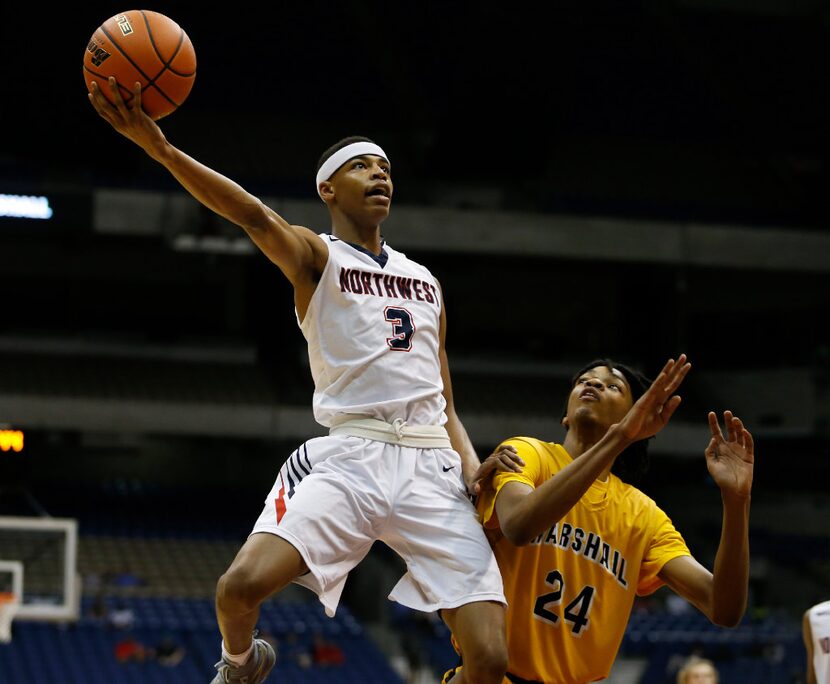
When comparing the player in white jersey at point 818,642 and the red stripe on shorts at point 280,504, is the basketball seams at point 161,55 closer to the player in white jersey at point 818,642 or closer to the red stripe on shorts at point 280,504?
the red stripe on shorts at point 280,504

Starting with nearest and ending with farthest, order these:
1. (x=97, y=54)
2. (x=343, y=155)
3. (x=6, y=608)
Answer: (x=97, y=54), (x=343, y=155), (x=6, y=608)

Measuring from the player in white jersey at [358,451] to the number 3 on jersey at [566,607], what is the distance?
0.94ft

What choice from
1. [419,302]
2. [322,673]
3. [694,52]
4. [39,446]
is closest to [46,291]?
[39,446]

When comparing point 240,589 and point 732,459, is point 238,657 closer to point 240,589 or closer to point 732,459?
point 240,589

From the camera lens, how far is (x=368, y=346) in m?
4.87

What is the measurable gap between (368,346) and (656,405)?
3.99 feet

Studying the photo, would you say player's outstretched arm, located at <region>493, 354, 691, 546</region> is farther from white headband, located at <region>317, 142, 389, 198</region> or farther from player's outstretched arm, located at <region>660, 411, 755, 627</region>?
white headband, located at <region>317, 142, 389, 198</region>

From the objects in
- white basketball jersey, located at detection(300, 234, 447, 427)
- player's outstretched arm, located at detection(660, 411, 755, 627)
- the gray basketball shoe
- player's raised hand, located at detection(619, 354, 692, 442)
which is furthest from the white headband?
the gray basketball shoe

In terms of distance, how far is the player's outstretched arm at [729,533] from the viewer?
4.43 meters

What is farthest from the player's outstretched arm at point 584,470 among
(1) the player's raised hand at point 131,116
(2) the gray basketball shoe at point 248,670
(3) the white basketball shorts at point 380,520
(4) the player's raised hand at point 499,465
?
(1) the player's raised hand at point 131,116

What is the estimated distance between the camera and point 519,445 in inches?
198

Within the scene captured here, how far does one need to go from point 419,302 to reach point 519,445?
70cm

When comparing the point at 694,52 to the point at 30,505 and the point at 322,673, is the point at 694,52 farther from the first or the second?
the point at 30,505

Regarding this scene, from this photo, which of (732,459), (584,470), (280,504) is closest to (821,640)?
(732,459)
